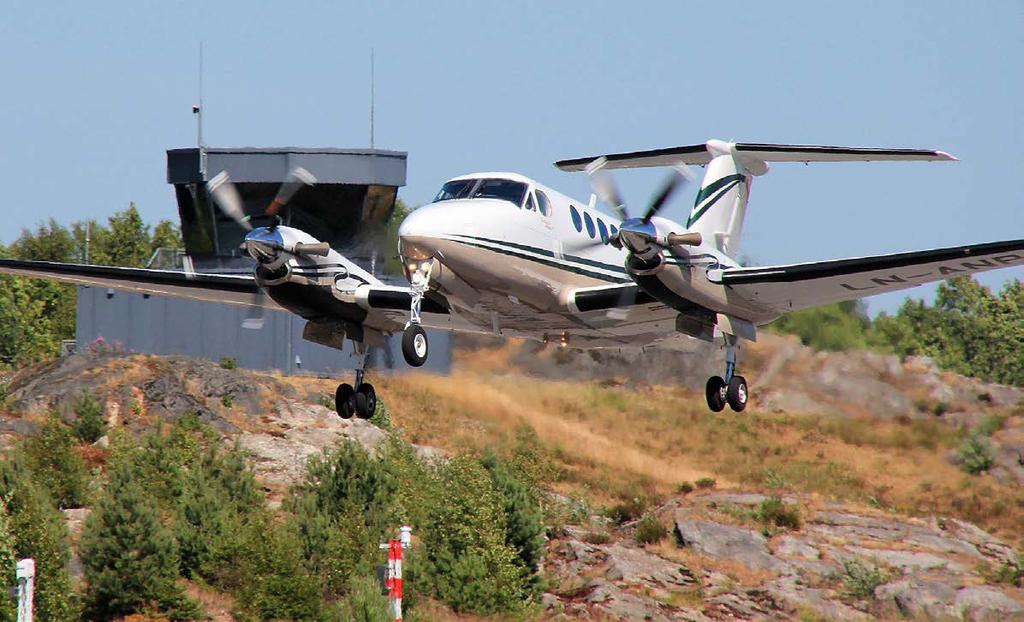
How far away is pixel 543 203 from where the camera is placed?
24812mm

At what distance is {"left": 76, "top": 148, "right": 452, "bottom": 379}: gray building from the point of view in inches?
2302

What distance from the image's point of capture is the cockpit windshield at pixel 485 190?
958 inches

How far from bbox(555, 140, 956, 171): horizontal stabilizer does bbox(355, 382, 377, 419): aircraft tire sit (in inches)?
253

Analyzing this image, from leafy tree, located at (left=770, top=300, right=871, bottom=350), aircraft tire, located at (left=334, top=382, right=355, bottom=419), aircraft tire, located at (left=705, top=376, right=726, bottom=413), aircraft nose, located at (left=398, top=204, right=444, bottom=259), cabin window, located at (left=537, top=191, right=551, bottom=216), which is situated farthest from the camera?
leafy tree, located at (left=770, top=300, right=871, bottom=350)

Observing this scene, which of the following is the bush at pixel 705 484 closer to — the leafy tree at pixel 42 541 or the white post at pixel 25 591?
the leafy tree at pixel 42 541

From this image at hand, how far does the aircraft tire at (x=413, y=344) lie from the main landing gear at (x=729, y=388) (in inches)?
220

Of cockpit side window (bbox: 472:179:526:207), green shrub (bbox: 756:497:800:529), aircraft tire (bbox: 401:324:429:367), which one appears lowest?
green shrub (bbox: 756:497:800:529)

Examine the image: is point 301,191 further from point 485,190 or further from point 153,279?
point 485,190

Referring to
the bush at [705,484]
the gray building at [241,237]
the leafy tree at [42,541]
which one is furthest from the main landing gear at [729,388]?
the gray building at [241,237]

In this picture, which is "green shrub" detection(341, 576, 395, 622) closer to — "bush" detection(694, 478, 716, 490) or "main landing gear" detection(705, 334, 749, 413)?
"bush" detection(694, 478, 716, 490)

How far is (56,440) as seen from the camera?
51.6 meters

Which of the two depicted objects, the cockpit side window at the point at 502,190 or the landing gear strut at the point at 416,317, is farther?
the cockpit side window at the point at 502,190

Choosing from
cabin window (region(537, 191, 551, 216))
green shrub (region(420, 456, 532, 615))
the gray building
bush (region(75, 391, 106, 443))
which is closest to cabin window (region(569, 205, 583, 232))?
cabin window (region(537, 191, 551, 216))

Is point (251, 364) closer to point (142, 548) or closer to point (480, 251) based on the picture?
point (142, 548)
